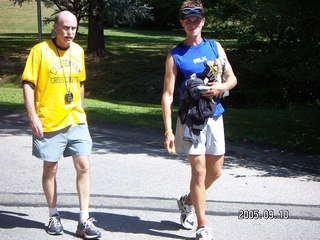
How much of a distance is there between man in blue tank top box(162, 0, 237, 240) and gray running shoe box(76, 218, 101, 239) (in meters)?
0.87

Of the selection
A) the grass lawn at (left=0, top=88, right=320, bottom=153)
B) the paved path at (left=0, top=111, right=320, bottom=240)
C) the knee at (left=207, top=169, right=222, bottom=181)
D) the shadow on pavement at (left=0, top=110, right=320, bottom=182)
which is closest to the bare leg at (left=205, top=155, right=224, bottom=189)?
the knee at (left=207, top=169, right=222, bottom=181)

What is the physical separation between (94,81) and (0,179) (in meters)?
13.0

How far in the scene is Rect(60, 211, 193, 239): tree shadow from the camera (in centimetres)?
496

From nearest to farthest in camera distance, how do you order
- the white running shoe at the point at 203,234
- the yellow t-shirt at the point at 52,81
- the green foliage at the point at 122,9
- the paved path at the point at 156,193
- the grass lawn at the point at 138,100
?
the white running shoe at the point at 203,234 → the yellow t-shirt at the point at 52,81 → the paved path at the point at 156,193 → the grass lawn at the point at 138,100 → the green foliage at the point at 122,9

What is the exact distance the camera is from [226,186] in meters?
6.61

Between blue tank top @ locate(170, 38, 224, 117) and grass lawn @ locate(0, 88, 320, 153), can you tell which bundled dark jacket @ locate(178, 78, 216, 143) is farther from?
grass lawn @ locate(0, 88, 320, 153)

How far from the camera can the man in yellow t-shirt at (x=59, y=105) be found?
15.5 feet

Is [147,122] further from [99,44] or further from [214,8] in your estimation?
[99,44]

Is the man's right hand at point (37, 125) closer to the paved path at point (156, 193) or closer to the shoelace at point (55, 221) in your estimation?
the shoelace at point (55, 221)

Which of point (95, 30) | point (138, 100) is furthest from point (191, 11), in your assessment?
Result: point (95, 30)

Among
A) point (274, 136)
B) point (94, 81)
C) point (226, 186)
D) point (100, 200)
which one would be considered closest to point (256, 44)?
point (94, 81)

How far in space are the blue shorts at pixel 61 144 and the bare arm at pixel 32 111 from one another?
153 mm

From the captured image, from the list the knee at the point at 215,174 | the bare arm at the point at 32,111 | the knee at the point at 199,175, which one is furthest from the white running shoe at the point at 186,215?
the bare arm at the point at 32,111

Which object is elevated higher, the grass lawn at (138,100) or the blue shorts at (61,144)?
the blue shorts at (61,144)
